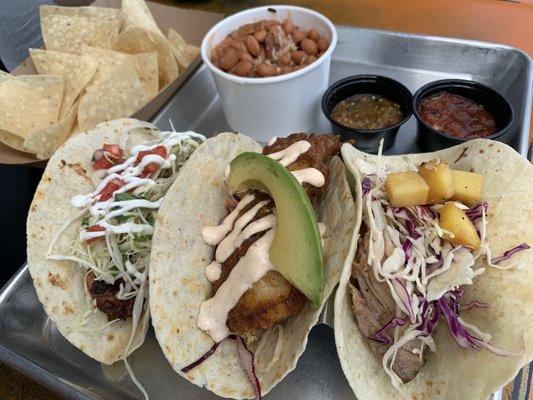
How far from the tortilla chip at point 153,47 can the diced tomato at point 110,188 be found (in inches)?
44.7

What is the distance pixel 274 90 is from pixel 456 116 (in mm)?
950

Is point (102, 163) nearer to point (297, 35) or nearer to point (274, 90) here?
point (274, 90)

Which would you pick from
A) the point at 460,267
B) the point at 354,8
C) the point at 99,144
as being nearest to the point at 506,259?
the point at 460,267

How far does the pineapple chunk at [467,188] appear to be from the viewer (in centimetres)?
166

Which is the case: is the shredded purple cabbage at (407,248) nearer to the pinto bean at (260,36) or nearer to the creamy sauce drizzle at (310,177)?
the creamy sauce drizzle at (310,177)

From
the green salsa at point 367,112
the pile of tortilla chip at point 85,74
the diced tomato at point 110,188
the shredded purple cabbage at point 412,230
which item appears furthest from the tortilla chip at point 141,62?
the shredded purple cabbage at point 412,230

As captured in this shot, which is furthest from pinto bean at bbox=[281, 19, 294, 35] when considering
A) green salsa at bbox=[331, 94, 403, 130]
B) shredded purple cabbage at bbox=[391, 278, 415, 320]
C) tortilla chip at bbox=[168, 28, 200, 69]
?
shredded purple cabbage at bbox=[391, 278, 415, 320]

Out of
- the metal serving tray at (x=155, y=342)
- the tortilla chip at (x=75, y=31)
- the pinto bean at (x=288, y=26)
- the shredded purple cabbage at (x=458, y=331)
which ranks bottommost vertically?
the metal serving tray at (x=155, y=342)

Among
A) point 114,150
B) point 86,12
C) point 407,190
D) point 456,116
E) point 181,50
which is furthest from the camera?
point 86,12

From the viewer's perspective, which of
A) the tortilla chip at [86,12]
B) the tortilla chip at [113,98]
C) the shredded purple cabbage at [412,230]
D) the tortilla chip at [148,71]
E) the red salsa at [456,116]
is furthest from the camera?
the tortilla chip at [86,12]

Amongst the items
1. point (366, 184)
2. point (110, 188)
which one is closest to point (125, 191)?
point (110, 188)

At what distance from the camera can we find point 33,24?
3.39 m

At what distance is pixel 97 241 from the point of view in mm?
1949

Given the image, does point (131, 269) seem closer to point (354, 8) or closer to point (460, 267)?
point (460, 267)
